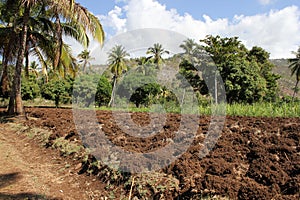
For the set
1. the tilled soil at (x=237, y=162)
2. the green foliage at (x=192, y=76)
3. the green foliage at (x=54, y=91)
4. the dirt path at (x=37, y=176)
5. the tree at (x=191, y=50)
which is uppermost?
the tree at (x=191, y=50)

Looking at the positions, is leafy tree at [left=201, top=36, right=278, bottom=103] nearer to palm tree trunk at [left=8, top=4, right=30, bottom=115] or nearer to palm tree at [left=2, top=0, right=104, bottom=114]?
palm tree at [left=2, top=0, right=104, bottom=114]

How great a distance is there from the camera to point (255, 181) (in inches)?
149

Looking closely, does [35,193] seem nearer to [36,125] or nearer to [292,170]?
[292,170]

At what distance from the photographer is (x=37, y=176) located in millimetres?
5078

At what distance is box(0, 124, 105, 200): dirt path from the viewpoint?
434 cm

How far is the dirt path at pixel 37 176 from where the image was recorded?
4340mm

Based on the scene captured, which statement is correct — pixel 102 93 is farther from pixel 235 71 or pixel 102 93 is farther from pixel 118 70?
pixel 235 71

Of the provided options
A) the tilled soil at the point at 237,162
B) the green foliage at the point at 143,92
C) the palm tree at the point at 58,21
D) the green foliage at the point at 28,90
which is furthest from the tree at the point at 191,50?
the tilled soil at the point at 237,162

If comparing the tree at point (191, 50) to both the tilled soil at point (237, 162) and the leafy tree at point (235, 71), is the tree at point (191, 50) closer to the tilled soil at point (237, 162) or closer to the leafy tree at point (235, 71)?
the leafy tree at point (235, 71)

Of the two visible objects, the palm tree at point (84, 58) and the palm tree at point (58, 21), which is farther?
the palm tree at point (84, 58)

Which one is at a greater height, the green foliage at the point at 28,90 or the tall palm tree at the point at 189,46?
the tall palm tree at the point at 189,46

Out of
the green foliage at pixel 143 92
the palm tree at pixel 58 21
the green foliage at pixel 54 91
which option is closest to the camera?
the palm tree at pixel 58 21

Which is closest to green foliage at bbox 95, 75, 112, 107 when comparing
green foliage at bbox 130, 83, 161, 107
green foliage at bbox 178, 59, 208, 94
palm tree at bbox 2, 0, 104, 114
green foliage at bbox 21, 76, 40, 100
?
green foliage at bbox 130, 83, 161, 107

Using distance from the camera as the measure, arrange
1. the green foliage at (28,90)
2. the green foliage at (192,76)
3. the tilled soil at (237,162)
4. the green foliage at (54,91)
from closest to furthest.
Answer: the tilled soil at (237,162) < the green foliage at (28,90) < the green foliage at (192,76) < the green foliage at (54,91)
